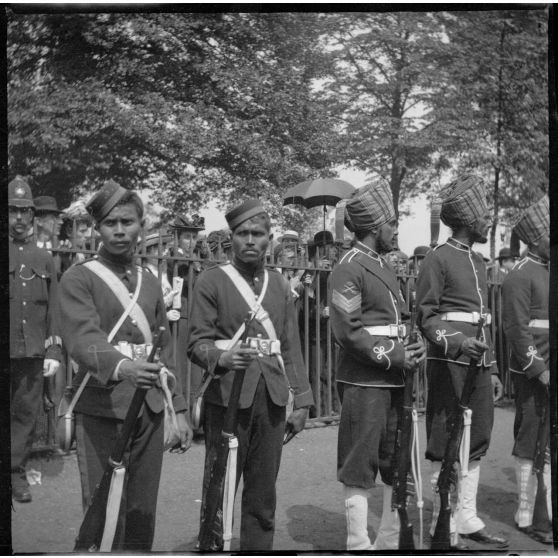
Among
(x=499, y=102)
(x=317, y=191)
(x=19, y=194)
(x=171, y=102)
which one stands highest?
(x=171, y=102)

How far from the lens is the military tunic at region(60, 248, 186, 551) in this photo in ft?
13.1

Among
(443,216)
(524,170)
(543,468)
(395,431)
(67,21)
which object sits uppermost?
(67,21)

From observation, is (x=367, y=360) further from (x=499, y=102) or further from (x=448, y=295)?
(x=499, y=102)

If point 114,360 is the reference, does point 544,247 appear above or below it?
above

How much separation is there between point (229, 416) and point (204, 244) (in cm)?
369

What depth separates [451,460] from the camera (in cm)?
505

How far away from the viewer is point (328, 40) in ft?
17.9

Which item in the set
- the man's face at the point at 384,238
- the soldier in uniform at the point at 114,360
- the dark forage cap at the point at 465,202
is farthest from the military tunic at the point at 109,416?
the dark forage cap at the point at 465,202

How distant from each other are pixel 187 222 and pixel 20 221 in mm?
1935

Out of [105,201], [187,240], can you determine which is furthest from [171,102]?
[105,201]

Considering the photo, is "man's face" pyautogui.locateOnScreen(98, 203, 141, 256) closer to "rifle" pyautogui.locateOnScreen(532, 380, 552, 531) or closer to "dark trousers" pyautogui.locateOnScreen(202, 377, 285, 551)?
"dark trousers" pyautogui.locateOnScreen(202, 377, 285, 551)

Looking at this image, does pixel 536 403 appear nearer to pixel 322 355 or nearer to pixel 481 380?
pixel 481 380

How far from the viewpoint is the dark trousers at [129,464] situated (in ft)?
13.2

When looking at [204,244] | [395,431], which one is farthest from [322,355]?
[395,431]
